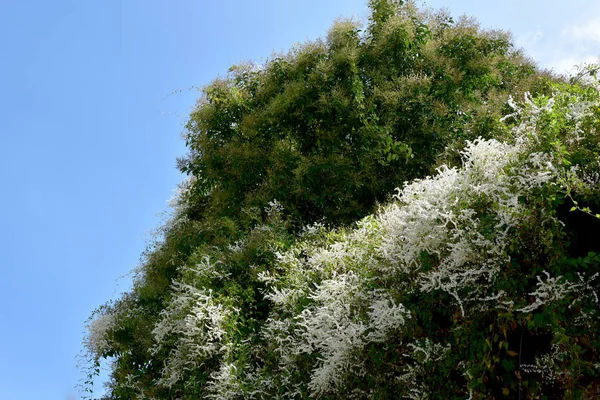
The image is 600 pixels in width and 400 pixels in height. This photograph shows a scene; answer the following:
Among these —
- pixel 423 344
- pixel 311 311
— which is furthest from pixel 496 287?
pixel 311 311

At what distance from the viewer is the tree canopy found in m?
3.98

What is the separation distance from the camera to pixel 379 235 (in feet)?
17.8

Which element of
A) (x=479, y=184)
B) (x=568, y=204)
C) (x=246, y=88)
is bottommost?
(x=568, y=204)

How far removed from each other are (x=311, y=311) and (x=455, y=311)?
6.02ft

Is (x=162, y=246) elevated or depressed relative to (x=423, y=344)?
elevated

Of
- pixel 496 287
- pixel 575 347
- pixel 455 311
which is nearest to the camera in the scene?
pixel 575 347

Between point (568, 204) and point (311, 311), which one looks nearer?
point (568, 204)

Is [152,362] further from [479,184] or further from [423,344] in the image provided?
[479,184]

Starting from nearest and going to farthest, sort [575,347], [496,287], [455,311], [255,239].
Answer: [575,347]
[496,287]
[455,311]
[255,239]

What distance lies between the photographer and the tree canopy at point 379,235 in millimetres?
3984

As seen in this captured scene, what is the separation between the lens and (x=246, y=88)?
413 inches

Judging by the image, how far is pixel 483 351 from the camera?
4008mm

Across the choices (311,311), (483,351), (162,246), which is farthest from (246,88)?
(483,351)

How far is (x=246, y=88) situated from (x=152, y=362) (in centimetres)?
516
